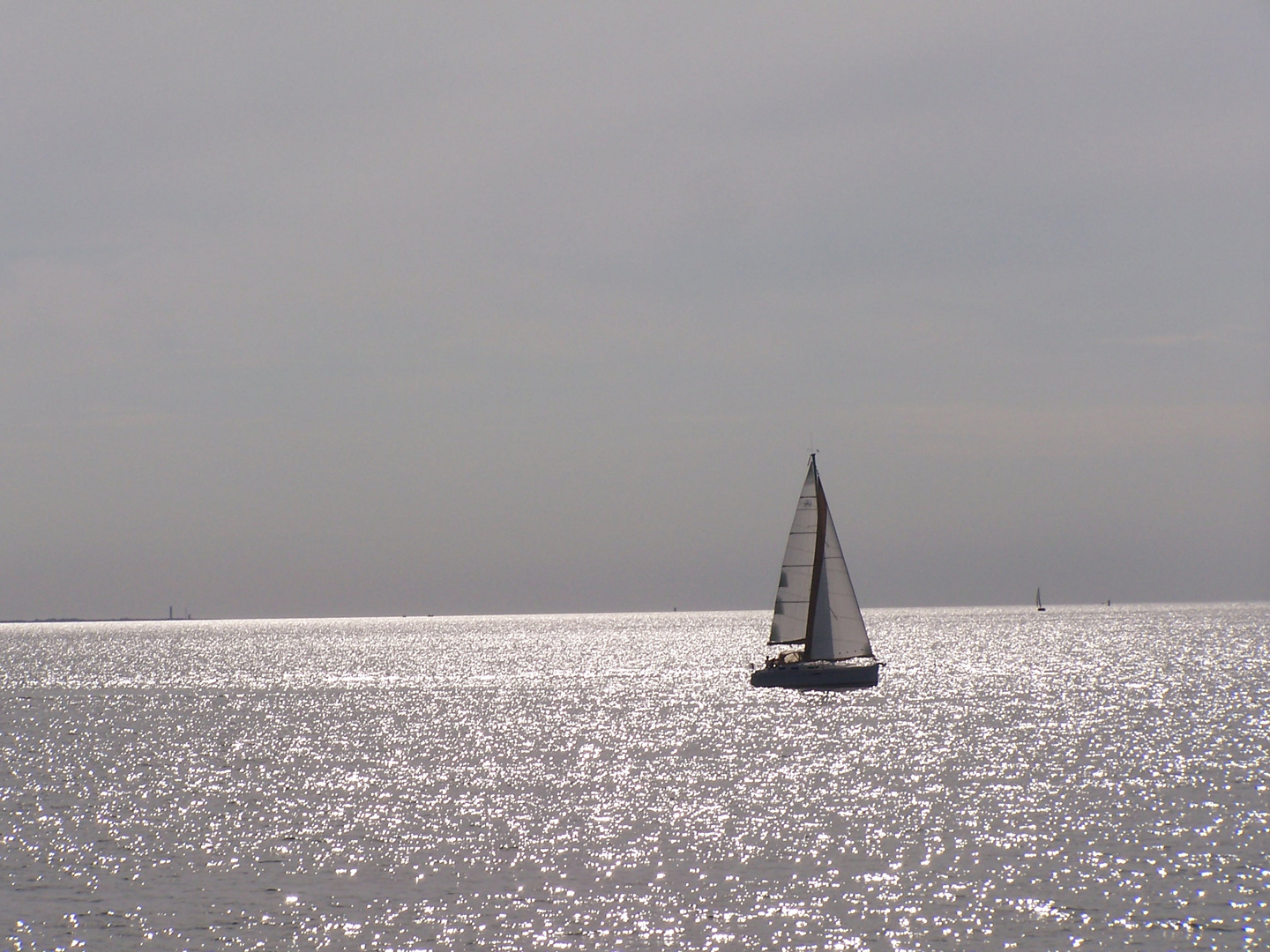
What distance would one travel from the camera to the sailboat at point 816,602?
314 ft

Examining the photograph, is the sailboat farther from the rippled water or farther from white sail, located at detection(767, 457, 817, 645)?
the rippled water

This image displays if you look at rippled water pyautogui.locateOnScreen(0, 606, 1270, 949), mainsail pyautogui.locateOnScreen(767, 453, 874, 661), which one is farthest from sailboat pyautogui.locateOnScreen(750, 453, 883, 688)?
rippled water pyautogui.locateOnScreen(0, 606, 1270, 949)

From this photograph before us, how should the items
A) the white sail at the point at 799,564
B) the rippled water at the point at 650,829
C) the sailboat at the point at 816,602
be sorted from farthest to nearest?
the white sail at the point at 799,564, the sailboat at the point at 816,602, the rippled water at the point at 650,829

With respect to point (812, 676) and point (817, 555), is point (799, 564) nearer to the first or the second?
point (817, 555)

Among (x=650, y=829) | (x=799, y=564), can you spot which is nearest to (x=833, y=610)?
(x=799, y=564)

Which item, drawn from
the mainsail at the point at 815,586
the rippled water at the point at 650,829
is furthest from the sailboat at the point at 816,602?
the rippled water at the point at 650,829

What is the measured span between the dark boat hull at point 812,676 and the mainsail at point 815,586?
1.78 meters

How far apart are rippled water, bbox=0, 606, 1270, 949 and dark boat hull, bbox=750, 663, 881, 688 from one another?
2.98m

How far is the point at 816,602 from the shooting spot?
9581 centimetres

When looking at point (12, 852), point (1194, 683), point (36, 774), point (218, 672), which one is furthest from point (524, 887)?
point (218, 672)

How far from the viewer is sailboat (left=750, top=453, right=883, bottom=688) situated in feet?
314

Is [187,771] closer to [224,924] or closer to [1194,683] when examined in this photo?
[224,924]

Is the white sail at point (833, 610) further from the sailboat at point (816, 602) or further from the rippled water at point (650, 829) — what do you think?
the rippled water at point (650, 829)

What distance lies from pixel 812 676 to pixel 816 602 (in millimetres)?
5127
